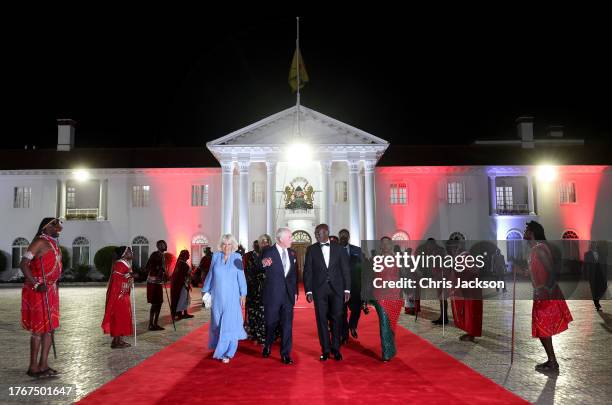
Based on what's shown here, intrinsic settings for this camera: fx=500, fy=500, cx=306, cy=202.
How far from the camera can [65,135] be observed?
1459 inches

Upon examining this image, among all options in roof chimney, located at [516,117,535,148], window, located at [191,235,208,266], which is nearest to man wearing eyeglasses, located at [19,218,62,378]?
window, located at [191,235,208,266]

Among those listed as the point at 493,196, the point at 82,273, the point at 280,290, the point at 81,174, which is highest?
the point at 81,174

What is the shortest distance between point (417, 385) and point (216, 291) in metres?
3.26

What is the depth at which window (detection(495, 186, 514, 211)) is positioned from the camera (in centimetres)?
3281

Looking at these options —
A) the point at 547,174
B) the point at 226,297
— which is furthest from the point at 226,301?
the point at 547,174

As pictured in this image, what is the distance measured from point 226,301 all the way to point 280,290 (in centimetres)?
84

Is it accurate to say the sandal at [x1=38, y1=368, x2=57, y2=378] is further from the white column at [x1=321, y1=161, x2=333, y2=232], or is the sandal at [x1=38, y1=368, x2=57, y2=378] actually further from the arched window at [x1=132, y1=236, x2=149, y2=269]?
the arched window at [x1=132, y1=236, x2=149, y2=269]

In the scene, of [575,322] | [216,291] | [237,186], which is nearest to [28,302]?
[216,291]

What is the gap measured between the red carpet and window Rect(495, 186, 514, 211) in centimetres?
2637

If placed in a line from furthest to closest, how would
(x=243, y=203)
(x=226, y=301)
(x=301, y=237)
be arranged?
(x=301, y=237)
(x=243, y=203)
(x=226, y=301)

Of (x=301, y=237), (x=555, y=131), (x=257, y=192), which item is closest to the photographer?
(x=301, y=237)

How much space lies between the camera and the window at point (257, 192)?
32094 millimetres

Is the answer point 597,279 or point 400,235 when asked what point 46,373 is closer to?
point 597,279

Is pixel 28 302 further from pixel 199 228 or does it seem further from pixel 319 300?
pixel 199 228
